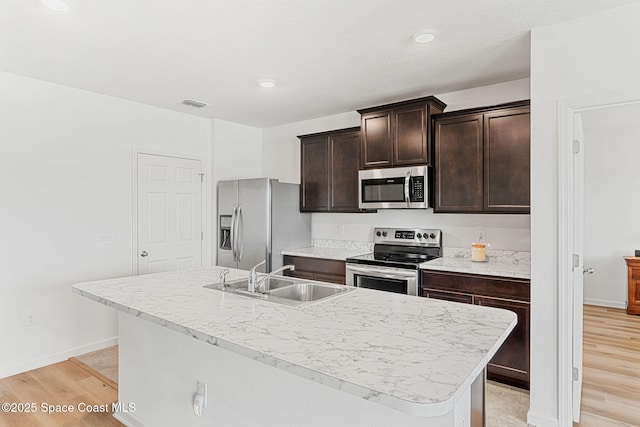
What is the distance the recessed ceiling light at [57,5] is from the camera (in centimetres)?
203

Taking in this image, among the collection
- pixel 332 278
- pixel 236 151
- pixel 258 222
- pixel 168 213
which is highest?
pixel 236 151

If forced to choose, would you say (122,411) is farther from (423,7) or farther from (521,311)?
(423,7)

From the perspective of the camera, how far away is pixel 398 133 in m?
3.58

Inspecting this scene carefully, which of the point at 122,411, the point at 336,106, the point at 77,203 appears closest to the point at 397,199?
the point at 336,106

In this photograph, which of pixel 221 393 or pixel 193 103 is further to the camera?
pixel 193 103

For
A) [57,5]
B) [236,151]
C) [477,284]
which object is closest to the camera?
[57,5]

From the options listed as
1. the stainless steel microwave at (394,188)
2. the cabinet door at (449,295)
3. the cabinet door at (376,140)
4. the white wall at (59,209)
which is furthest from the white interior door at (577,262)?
the white wall at (59,209)

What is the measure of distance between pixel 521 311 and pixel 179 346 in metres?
2.38

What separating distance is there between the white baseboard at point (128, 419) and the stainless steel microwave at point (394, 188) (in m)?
2.63

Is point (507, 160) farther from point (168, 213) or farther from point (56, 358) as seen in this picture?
point (56, 358)

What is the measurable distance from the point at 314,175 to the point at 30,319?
10.1 ft

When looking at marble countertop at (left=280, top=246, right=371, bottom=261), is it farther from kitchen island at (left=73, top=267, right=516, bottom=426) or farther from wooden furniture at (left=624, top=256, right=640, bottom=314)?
wooden furniture at (left=624, top=256, right=640, bottom=314)

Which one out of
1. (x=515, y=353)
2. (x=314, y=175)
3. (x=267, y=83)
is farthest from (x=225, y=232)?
(x=515, y=353)

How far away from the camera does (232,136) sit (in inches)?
192
